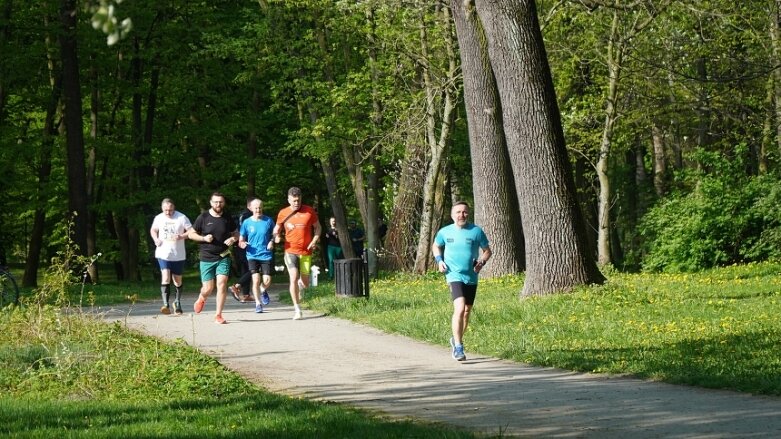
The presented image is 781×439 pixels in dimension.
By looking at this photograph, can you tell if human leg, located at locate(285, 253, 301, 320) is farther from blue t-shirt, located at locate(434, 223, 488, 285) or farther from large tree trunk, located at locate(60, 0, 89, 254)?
large tree trunk, located at locate(60, 0, 89, 254)

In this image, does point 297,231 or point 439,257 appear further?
point 297,231

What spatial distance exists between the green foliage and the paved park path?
1524 centimetres

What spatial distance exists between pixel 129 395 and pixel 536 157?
29.6 feet

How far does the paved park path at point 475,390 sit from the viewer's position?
29.0 feet

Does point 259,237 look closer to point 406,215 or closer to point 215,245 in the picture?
point 215,245

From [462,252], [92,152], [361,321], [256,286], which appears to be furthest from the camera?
[92,152]

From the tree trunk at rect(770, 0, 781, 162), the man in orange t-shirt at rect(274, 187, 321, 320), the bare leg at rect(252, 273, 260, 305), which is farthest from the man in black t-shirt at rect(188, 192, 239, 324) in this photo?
the tree trunk at rect(770, 0, 781, 162)

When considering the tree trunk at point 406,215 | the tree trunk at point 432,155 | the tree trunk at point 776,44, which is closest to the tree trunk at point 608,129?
the tree trunk at point 776,44

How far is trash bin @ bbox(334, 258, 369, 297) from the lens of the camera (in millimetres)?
19750

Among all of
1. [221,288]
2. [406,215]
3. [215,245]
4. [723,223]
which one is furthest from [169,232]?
[723,223]

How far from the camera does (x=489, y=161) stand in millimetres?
23641

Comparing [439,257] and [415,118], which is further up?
[415,118]

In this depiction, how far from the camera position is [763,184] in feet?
98.3

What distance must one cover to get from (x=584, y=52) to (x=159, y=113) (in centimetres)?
1738
